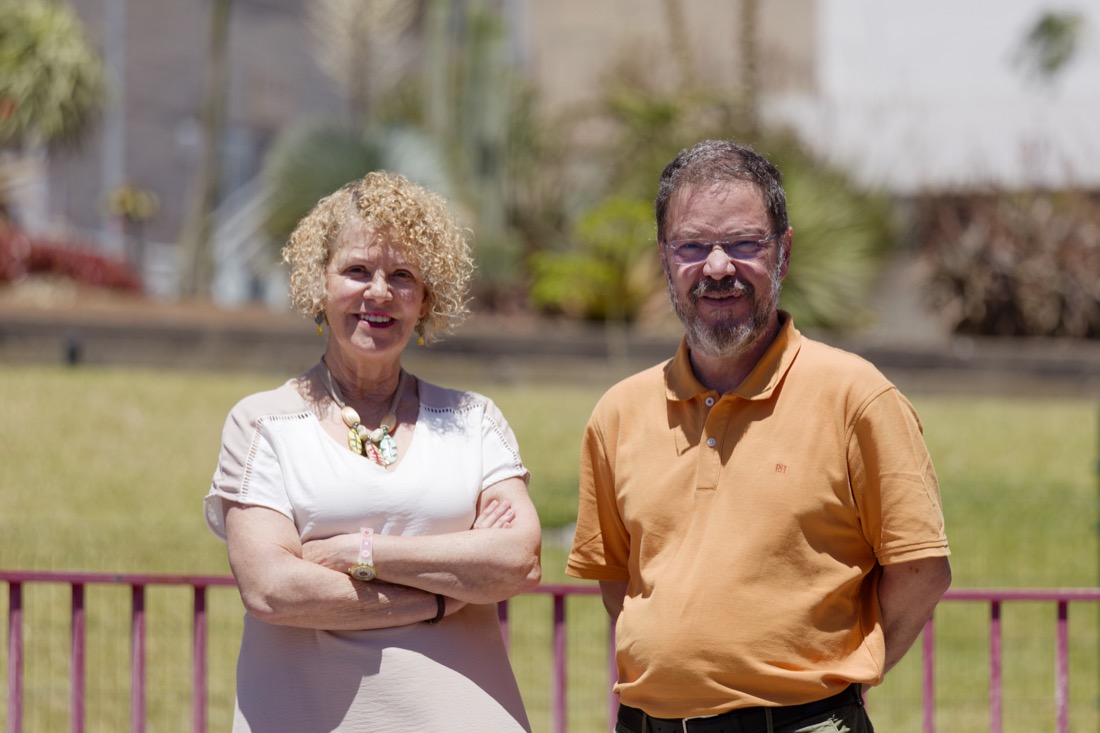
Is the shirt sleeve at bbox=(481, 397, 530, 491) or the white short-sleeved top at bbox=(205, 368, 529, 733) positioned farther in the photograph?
the shirt sleeve at bbox=(481, 397, 530, 491)

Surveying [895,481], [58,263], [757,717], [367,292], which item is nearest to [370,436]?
[367,292]

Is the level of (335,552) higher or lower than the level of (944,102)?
lower

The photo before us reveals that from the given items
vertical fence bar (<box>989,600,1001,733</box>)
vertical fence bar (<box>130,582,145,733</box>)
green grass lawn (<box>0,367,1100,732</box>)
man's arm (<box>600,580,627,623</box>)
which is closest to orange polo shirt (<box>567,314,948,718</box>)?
man's arm (<box>600,580,627,623</box>)

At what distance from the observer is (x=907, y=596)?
2861 mm

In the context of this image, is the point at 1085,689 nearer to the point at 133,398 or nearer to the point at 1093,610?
the point at 1093,610

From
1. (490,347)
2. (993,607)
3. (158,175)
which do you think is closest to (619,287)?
(490,347)

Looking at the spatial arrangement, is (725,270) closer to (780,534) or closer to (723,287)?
(723,287)

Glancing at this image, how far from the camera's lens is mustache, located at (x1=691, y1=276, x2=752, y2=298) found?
9.41 ft

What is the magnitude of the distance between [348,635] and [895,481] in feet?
3.98

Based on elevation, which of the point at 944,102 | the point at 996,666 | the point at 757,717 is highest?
the point at 944,102

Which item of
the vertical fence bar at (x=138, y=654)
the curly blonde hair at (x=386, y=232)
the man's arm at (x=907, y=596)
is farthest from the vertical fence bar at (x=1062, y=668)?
the vertical fence bar at (x=138, y=654)

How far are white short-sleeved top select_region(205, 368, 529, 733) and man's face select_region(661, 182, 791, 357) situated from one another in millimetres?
692

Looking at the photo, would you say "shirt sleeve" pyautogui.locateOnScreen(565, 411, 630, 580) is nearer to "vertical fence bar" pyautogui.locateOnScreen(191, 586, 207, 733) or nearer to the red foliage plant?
"vertical fence bar" pyautogui.locateOnScreen(191, 586, 207, 733)

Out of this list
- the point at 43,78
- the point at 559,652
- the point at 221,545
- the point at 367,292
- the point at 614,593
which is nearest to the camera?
the point at 367,292
